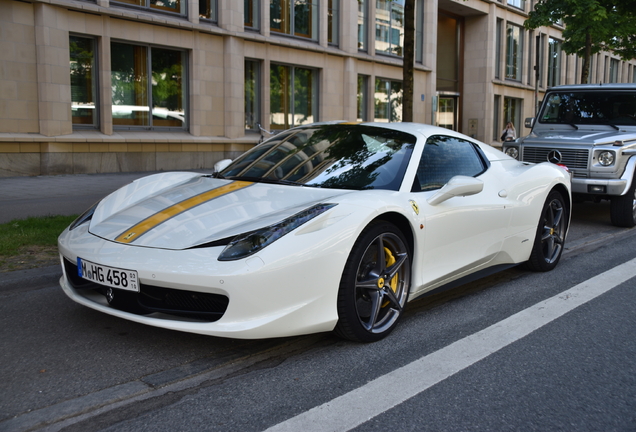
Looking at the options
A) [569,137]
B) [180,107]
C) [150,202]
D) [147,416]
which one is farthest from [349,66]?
[147,416]

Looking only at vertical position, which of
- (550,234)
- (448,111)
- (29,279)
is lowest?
(29,279)

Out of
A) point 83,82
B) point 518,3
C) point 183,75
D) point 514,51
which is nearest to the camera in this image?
point 83,82

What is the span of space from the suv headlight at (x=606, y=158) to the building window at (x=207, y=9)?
1277 centimetres

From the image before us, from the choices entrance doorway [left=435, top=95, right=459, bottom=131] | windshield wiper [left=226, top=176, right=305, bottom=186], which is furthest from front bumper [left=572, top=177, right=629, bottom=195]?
entrance doorway [left=435, top=95, right=459, bottom=131]

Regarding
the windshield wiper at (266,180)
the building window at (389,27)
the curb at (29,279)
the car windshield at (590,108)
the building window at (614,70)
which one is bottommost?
the curb at (29,279)

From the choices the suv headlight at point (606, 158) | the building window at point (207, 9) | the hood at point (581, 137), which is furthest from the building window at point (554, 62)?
the suv headlight at point (606, 158)

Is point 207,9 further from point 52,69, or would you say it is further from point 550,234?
point 550,234

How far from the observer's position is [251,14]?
1888 cm

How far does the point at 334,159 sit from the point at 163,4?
14360mm

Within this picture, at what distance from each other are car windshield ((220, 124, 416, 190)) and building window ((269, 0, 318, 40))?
Answer: 15744mm

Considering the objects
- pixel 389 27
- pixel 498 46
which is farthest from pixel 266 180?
pixel 498 46

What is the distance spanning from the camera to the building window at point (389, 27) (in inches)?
922

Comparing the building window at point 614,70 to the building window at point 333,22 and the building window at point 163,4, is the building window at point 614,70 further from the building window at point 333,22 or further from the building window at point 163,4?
the building window at point 163,4

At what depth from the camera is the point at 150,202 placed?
13.6ft
